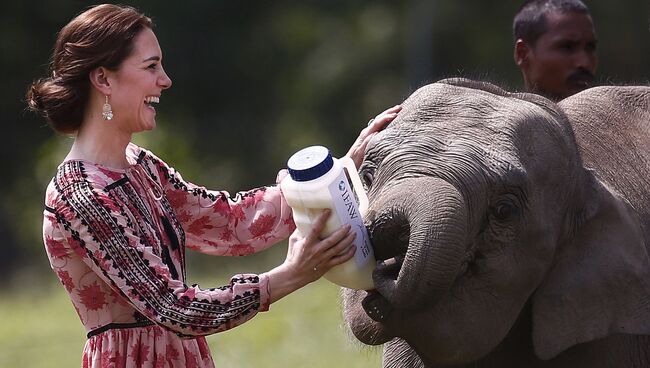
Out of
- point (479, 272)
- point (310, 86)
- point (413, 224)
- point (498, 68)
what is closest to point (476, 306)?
point (479, 272)

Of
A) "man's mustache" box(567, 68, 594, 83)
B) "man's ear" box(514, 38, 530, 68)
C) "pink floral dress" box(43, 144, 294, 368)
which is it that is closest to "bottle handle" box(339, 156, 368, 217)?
"pink floral dress" box(43, 144, 294, 368)

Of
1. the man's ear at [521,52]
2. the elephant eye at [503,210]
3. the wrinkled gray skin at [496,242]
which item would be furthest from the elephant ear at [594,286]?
the man's ear at [521,52]

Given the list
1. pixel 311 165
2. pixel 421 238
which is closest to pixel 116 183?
pixel 311 165

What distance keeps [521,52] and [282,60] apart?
28.6 meters

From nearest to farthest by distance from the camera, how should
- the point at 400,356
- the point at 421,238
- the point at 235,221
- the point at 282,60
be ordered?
the point at 421,238, the point at 400,356, the point at 235,221, the point at 282,60

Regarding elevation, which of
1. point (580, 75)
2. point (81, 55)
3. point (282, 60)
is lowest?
point (282, 60)

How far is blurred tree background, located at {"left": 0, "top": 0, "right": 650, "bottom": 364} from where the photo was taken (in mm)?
32781

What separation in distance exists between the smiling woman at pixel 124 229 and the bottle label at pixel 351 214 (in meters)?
0.04

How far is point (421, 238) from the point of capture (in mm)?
5438

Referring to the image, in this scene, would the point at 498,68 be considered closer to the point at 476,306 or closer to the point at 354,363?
the point at 354,363

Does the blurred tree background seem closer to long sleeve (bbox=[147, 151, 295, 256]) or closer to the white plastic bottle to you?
long sleeve (bbox=[147, 151, 295, 256])

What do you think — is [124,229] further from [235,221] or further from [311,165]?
[235,221]

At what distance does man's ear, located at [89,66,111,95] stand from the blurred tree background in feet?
78.7

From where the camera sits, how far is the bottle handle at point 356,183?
19.1 ft
